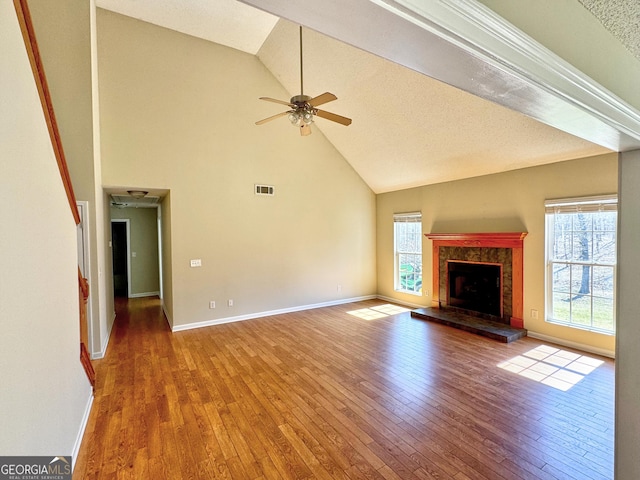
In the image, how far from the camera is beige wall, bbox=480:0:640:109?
39.5 inches

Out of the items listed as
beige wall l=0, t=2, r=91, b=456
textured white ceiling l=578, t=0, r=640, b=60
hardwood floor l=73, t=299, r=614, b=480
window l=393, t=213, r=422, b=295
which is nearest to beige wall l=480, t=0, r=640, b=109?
textured white ceiling l=578, t=0, r=640, b=60

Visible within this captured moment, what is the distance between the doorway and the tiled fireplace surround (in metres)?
7.33

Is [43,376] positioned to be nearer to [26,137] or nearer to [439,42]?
[26,137]

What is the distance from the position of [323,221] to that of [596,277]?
14.2ft

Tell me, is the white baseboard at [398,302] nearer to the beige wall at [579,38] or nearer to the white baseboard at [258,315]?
the white baseboard at [258,315]

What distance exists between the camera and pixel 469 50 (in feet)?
2.68

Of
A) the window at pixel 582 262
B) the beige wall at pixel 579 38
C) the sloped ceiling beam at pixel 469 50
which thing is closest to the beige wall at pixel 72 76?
the sloped ceiling beam at pixel 469 50

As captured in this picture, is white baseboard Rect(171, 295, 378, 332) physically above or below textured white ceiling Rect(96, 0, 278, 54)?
below

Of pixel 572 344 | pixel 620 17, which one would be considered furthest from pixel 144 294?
pixel 620 17

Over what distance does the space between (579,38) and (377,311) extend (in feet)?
17.2

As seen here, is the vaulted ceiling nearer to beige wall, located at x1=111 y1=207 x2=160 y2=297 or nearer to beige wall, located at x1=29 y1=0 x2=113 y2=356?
beige wall, located at x1=29 y1=0 x2=113 y2=356

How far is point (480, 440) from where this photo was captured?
2.22 meters

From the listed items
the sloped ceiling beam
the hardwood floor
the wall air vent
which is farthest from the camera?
the wall air vent

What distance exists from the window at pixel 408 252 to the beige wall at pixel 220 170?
1183 millimetres
